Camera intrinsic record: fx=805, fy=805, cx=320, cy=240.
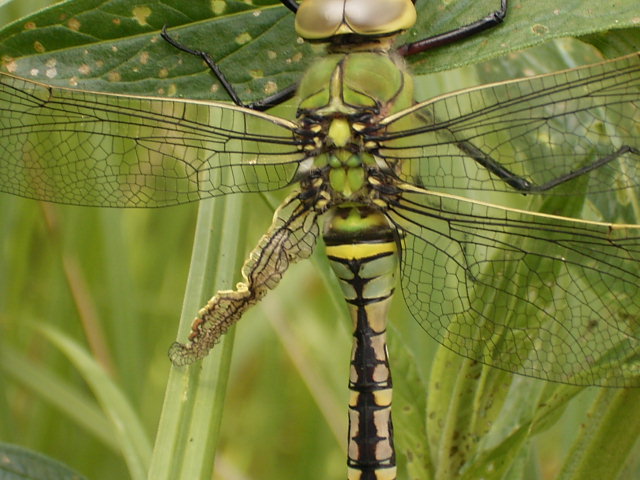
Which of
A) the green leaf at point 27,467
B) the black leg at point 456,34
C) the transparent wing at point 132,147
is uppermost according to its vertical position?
the black leg at point 456,34

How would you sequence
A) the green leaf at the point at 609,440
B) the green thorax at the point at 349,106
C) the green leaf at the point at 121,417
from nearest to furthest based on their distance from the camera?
the green leaf at the point at 609,440 → the green thorax at the point at 349,106 → the green leaf at the point at 121,417

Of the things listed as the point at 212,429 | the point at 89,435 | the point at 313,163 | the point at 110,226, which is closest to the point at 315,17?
the point at 313,163

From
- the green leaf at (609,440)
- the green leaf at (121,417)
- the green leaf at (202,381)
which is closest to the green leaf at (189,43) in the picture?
the green leaf at (202,381)

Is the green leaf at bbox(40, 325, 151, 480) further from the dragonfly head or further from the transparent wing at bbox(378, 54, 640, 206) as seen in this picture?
the dragonfly head

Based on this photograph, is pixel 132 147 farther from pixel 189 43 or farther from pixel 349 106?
pixel 349 106

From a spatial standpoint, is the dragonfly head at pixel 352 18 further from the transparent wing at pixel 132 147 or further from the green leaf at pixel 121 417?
the green leaf at pixel 121 417

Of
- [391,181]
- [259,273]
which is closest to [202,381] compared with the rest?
[259,273]
